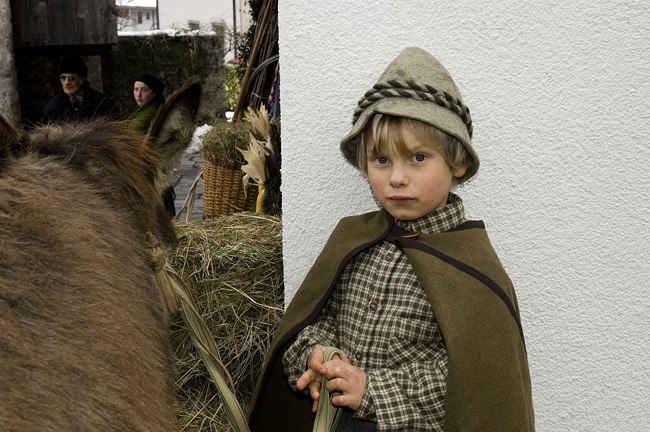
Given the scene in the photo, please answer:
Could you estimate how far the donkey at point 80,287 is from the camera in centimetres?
94

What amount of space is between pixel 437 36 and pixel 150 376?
1.39 m

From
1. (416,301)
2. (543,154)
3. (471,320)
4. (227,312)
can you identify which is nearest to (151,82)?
(227,312)

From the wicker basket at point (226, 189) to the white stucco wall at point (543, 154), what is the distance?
142 cm

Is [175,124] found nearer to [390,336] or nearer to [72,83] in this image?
[390,336]

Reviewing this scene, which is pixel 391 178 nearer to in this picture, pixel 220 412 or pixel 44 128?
pixel 44 128

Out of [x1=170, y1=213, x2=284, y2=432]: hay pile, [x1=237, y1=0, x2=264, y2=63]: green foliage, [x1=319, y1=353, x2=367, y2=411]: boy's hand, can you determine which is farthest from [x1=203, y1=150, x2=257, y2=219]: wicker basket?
[x1=319, y1=353, x2=367, y2=411]: boy's hand

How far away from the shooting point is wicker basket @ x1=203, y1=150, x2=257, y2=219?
146 inches

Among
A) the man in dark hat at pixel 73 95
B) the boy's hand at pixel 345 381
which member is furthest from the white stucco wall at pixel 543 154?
the man in dark hat at pixel 73 95

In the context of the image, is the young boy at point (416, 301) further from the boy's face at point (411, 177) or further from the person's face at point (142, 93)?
the person's face at point (142, 93)

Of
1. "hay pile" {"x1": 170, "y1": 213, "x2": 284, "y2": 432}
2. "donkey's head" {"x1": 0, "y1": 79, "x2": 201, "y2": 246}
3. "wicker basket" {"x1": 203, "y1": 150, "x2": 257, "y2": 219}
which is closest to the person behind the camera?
"donkey's head" {"x1": 0, "y1": 79, "x2": 201, "y2": 246}

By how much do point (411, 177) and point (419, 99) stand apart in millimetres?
181

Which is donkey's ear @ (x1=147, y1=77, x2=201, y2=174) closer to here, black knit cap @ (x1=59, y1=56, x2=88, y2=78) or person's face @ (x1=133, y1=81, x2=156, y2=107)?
person's face @ (x1=133, y1=81, x2=156, y2=107)

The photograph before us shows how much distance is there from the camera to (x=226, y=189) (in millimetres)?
3781

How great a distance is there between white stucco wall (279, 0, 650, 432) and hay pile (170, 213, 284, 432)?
0.81 ft
